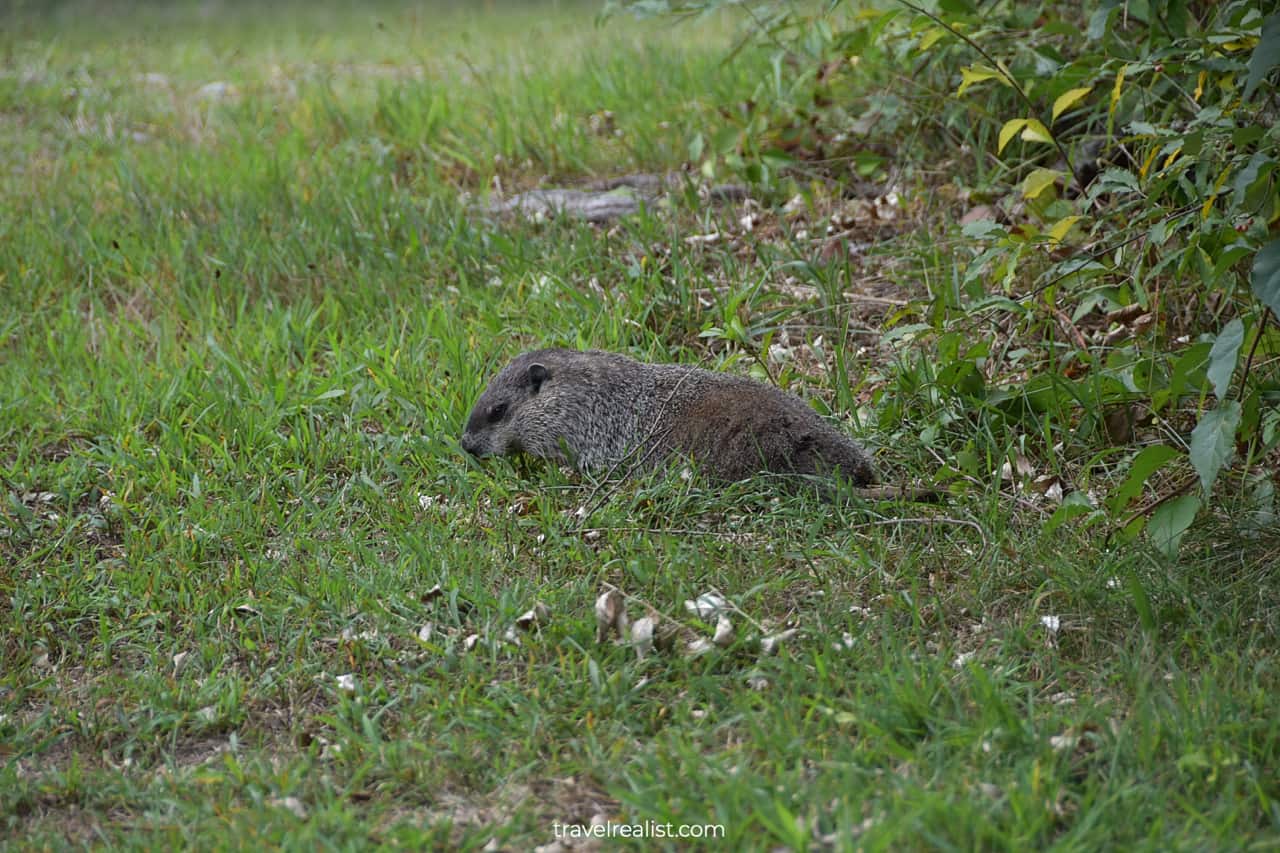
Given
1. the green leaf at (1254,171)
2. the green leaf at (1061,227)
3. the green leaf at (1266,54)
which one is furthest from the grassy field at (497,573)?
the green leaf at (1266,54)

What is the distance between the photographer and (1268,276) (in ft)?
10.4

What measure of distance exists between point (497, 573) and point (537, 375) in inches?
43.2

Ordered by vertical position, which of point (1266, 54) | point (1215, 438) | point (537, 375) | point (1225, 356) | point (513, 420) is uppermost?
point (1266, 54)

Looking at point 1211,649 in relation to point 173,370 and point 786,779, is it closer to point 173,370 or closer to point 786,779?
point 786,779

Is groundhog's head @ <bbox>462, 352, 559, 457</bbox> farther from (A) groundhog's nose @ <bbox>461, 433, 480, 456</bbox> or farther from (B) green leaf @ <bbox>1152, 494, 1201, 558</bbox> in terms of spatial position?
(B) green leaf @ <bbox>1152, 494, 1201, 558</bbox>

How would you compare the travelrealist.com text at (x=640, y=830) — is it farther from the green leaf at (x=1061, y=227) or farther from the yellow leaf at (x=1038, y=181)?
the yellow leaf at (x=1038, y=181)

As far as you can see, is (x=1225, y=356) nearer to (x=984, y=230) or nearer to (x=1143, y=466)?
(x=1143, y=466)

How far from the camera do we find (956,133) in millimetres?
6844

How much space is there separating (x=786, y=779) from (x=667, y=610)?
952mm

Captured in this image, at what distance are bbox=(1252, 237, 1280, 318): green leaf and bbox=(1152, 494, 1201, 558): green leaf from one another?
0.69m

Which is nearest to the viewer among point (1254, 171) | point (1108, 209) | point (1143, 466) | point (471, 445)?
point (1254, 171)

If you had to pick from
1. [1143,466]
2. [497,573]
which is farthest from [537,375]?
[1143,466]

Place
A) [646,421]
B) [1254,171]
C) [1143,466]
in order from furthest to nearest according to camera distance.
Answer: [646,421] → [1143,466] → [1254,171]

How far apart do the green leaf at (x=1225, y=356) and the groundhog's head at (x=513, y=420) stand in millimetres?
2519
